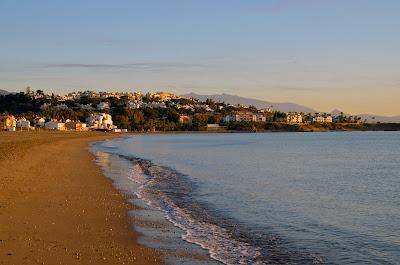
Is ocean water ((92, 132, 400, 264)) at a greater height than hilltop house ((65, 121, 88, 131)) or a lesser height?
greater

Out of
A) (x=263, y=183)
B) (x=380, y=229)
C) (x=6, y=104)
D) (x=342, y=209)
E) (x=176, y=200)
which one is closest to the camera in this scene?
(x=380, y=229)

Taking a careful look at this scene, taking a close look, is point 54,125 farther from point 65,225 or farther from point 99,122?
point 65,225

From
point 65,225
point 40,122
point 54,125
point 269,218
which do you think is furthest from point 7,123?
point 65,225

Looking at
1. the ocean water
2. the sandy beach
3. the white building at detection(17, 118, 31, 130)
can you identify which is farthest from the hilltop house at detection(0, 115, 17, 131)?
the sandy beach

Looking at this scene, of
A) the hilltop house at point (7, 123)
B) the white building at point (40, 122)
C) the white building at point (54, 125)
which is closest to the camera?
the hilltop house at point (7, 123)

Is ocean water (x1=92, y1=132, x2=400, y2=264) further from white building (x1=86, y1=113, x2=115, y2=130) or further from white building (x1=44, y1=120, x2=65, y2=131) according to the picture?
white building (x1=86, y1=113, x2=115, y2=130)

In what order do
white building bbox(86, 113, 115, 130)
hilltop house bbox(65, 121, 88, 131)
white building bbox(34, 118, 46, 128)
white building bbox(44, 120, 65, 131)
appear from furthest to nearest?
white building bbox(86, 113, 115, 130), hilltop house bbox(65, 121, 88, 131), white building bbox(34, 118, 46, 128), white building bbox(44, 120, 65, 131)

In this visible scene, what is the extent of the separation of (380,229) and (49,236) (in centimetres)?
800

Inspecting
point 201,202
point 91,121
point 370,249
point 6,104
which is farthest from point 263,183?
point 6,104

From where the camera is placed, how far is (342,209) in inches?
646

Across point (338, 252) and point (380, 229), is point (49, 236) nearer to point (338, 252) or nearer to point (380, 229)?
point (338, 252)

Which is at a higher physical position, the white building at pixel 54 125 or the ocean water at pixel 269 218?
the ocean water at pixel 269 218

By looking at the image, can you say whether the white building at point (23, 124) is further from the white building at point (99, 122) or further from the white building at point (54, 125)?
the white building at point (99, 122)

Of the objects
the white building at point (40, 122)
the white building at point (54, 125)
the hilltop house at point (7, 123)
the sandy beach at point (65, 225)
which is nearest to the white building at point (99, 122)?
the white building at point (54, 125)
